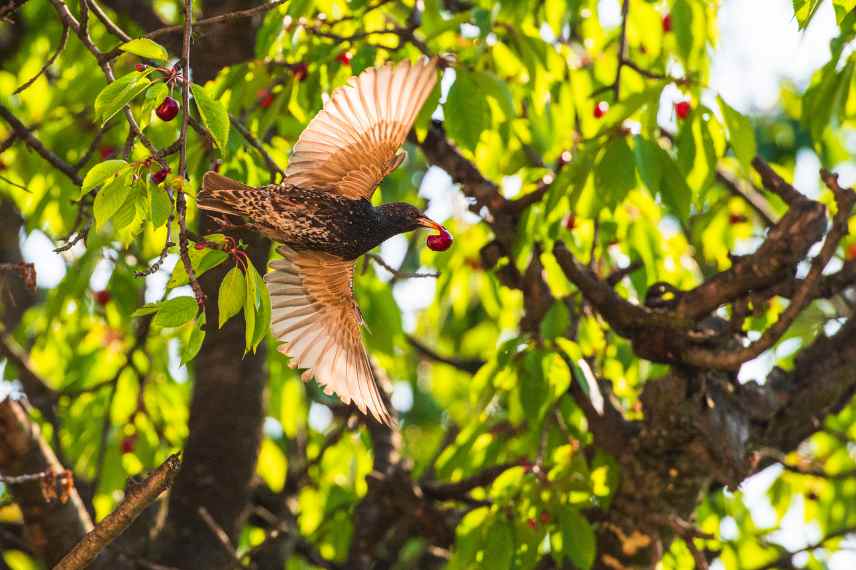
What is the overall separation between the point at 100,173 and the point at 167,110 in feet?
1.88

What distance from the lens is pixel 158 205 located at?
2498 millimetres

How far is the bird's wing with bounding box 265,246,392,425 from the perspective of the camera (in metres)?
3.42

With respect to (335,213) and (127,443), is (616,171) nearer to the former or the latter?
(335,213)

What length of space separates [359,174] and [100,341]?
238cm

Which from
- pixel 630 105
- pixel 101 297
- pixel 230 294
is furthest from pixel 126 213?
pixel 101 297

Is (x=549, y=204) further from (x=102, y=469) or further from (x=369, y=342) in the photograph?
(x=102, y=469)

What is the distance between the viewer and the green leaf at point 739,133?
3658mm

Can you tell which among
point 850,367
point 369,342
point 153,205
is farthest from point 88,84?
point 850,367

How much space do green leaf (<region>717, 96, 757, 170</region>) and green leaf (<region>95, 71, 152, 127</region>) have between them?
191 cm

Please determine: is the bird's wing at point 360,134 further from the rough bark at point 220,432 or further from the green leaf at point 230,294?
the rough bark at point 220,432

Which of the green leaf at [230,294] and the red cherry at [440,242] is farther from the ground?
the red cherry at [440,242]

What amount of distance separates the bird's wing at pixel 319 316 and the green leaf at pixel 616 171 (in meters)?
0.82

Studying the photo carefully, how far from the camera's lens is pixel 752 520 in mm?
5934

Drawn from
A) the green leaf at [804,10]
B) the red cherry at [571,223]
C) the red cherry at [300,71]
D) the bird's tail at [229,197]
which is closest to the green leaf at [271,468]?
the red cherry at [571,223]
